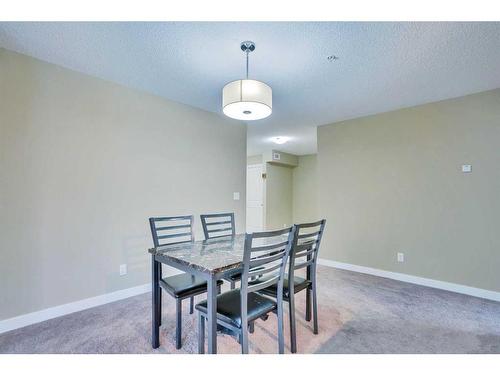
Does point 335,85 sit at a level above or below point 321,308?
above

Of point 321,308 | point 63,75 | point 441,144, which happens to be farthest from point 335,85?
point 63,75

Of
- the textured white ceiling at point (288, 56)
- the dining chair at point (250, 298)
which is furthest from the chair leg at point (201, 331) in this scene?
the textured white ceiling at point (288, 56)

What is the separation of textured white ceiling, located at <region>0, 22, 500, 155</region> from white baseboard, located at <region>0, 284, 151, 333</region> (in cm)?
222

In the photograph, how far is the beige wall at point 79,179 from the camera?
6.89 ft

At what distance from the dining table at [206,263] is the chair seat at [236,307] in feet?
0.40

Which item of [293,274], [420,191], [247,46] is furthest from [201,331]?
[420,191]

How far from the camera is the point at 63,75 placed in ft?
7.77

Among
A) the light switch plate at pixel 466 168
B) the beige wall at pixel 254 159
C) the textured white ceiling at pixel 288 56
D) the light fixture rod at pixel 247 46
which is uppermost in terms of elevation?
the textured white ceiling at pixel 288 56

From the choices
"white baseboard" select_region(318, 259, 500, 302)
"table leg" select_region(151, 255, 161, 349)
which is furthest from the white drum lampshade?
"white baseboard" select_region(318, 259, 500, 302)

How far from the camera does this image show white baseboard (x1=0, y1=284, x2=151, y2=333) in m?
2.05

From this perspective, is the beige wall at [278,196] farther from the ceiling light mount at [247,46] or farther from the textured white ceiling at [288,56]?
the ceiling light mount at [247,46]

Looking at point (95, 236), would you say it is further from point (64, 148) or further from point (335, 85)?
point (335, 85)
